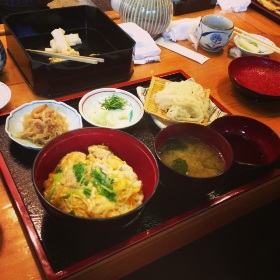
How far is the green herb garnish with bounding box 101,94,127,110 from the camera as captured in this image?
1.59 m

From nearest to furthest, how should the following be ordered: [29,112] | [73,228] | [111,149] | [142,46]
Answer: [73,228] → [111,149] → [29,112] → [142,46]

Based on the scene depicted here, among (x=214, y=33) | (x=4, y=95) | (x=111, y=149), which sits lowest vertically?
(x=4, y=95)

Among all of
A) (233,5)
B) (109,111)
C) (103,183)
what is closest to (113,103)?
(109,111)

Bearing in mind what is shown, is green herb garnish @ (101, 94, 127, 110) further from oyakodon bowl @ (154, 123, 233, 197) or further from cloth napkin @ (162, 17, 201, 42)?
cloth napkin @ (162, 17, 201, 42)

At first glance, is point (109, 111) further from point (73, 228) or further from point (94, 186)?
point (73, 228)

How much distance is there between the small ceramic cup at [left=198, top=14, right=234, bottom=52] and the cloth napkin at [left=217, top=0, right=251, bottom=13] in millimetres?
633

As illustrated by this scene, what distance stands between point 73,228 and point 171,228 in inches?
13.8

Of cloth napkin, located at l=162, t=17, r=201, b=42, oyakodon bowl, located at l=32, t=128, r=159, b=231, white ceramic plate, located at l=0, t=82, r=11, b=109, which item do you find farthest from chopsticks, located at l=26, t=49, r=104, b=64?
cloth napkin, located at l=162, t=17, r=201, b=42

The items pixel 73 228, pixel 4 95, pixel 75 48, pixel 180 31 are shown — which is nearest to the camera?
pixel 73 228

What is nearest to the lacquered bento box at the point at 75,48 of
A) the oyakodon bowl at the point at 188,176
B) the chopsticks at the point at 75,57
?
the chopsticks at the point at 75,57

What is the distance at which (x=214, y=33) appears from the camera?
2.10 metres

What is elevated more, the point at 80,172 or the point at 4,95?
the point at 80,172

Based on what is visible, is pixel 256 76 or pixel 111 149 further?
pixel 256 76

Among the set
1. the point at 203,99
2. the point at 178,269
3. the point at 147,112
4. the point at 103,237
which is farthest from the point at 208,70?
the point at 103,237
